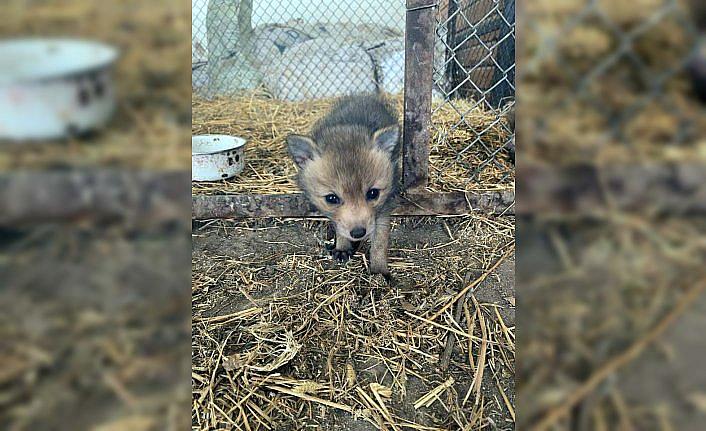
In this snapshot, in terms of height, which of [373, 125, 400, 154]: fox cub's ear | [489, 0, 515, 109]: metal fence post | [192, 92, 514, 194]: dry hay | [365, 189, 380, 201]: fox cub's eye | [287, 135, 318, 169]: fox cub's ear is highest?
[489, 0, 515, 109]: metal fence post

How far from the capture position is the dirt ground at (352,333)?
170cm

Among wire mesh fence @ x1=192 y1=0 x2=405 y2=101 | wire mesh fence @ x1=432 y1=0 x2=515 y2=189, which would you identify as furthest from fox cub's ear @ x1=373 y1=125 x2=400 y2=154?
wire mesh fence @ x1=192 y1=0 x2=405 y2=101

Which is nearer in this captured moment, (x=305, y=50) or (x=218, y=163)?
(x=218, y=163)

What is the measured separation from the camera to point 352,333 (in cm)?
214

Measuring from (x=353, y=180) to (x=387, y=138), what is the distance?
324 millimetres

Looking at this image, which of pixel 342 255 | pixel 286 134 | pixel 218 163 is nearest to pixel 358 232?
pixel 342 255

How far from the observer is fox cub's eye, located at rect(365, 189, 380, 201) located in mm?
2592
